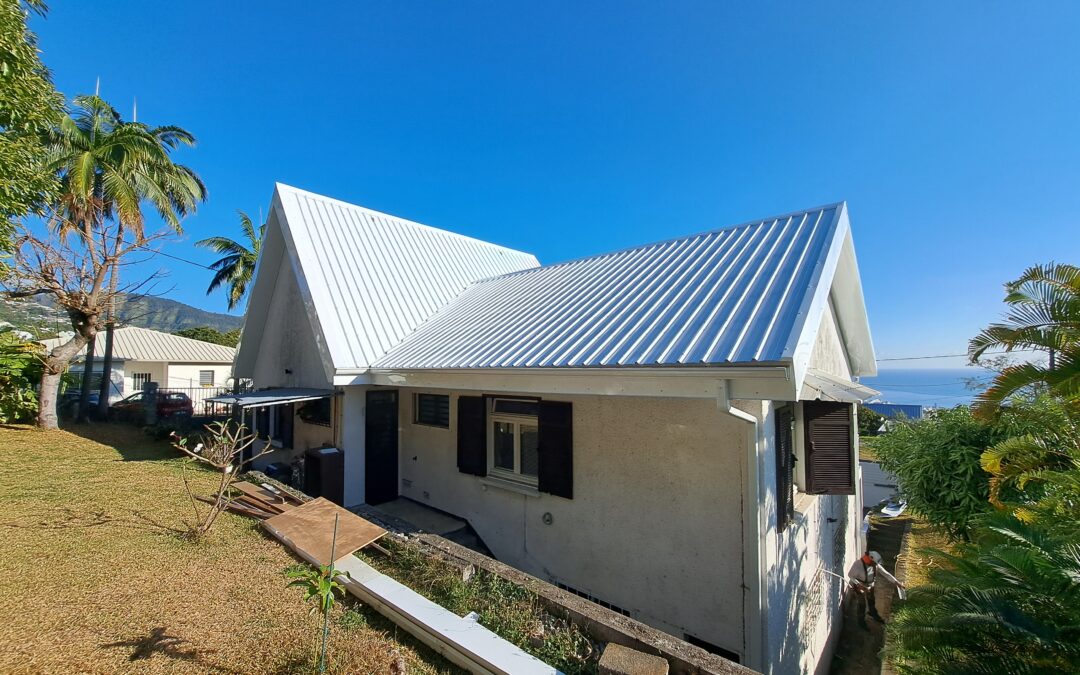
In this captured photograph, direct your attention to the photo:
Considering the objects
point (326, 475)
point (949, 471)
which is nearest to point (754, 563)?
point (326, 475)

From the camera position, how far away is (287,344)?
35.5ft

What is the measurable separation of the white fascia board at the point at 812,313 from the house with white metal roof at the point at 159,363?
33.1 meters

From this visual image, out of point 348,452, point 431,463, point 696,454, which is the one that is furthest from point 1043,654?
point 348,452

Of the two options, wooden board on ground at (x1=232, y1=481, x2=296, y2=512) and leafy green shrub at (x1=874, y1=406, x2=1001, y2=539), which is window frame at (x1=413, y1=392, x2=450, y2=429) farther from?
leafy green shrub at (x1=874, y1=406, x2=1001, y2=539)

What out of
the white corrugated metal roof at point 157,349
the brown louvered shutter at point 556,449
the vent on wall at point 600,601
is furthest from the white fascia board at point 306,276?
the white corrugated metal roof at point 157,349

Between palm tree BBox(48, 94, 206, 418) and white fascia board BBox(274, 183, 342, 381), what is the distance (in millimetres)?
9235

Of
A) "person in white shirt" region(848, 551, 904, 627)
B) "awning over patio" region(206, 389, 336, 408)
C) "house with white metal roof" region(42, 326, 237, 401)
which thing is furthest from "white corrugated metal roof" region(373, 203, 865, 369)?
"house with white metal roof" region(42, 326, 237, 401)

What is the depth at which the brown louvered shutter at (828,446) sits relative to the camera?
6066 mm

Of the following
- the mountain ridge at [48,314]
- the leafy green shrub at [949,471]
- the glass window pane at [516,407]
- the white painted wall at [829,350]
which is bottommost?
the leafy green shrub at [949,471]

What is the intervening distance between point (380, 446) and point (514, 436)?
10.1 feet

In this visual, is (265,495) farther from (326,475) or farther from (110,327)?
(110,327)

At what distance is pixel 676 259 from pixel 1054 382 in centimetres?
507

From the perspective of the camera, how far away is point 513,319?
8.23 meters

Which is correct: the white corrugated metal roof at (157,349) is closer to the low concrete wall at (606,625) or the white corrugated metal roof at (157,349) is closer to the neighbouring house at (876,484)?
the low concrete wall at (606,625)
